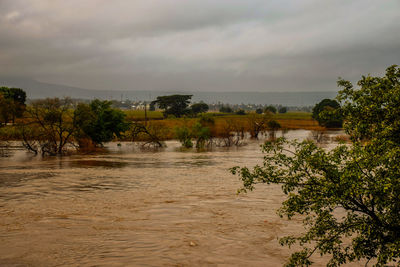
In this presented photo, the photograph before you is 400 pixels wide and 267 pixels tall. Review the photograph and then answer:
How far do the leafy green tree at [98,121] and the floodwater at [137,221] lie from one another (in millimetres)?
14996

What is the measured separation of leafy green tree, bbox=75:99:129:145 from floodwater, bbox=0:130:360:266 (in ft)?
49.2

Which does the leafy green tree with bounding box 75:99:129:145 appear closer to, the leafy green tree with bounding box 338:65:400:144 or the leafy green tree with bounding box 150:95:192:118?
the leafy green tree with bounding box 338:65:400:144

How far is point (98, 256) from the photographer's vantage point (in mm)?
11922

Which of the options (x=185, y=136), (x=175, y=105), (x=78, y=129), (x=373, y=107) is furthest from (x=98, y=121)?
(x=175, y=105)

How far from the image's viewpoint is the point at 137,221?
635 inches

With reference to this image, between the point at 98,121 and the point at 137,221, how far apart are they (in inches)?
1401

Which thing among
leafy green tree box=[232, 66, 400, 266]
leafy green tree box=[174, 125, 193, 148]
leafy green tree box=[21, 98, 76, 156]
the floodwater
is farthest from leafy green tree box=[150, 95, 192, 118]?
leafy green tree box=[232, 66, 400, 266]

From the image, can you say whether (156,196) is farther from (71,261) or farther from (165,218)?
(71,261)

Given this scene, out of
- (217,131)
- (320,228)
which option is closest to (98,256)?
(320,228)

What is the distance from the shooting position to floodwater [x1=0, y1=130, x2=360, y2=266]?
12039 mm

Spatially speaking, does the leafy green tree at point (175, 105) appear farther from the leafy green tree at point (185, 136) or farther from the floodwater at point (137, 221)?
the floodwater at point (137, 221)

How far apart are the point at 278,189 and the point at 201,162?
51.3 ft

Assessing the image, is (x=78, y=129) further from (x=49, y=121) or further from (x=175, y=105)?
(x=175, y=105)

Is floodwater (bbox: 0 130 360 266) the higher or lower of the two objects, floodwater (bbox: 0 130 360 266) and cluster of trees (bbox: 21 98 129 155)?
the lower
